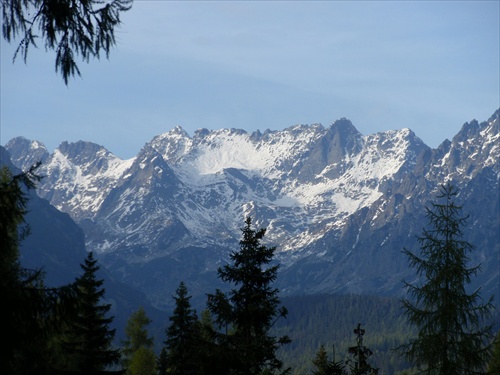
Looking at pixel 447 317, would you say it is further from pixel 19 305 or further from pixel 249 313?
pixel 19 305

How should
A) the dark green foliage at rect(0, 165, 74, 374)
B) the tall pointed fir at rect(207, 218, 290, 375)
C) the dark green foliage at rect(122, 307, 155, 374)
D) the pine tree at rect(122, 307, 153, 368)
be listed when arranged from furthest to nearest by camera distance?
the pine tree at rect(122, 307, 153, 368), the dark green foliage at rect(122, 307, 155, 374), the tall pointed fir at rect(207, 218, 290, 375), the dark green foliage at rect(0, 165, 74, 374)

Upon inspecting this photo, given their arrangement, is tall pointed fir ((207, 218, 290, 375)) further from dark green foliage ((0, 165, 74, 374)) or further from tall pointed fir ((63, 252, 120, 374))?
dark green foliage ((0, 165, 74, 374))

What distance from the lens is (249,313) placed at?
32.2 metres

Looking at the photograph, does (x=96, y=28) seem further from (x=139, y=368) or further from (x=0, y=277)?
(x=139, y=368)

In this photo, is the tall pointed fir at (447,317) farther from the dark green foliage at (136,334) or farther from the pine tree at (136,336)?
the pine tree at (136,336)

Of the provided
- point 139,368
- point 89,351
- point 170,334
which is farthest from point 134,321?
point 89,351

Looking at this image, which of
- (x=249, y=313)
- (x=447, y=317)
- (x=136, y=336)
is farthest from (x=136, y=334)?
(x=447, y=317)

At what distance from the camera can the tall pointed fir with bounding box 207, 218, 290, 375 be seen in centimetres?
3064

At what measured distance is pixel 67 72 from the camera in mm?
14656

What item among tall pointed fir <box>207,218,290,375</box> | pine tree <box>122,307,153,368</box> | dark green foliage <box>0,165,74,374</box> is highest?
pine tree <box>122,307,153,368</box>

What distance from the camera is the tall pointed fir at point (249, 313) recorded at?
30.6 metres

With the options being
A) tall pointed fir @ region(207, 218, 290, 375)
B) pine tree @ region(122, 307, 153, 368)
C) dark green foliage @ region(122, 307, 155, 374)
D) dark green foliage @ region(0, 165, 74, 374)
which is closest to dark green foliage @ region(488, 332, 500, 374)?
tall pointed fir @ region(207, 218, 290, 375)

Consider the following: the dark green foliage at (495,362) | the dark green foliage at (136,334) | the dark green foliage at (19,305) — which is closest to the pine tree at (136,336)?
the dark green foliage at (136,334)

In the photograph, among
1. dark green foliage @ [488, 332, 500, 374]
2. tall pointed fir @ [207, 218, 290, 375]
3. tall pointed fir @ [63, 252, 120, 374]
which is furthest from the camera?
tall pointed fir @ [63, 252, 120, 374]
